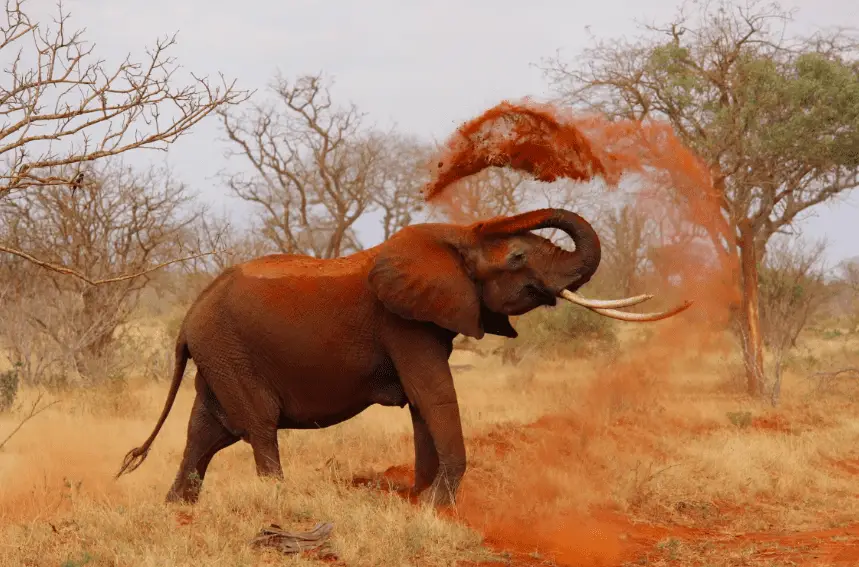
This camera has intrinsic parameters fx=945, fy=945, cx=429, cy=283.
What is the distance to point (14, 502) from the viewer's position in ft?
29.4

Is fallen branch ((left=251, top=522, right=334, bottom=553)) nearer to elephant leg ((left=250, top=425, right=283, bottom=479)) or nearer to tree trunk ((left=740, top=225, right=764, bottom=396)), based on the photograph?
elephant leg ((left=250, top=425, right=283, bottom=479))

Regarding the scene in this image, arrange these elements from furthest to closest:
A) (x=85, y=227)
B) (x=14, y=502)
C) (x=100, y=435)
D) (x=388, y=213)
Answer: (x=388, y=213) < (x=85, y=227) < (x=100, y=435) < (x=14, y=502)

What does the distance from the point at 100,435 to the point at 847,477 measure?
9.31 m

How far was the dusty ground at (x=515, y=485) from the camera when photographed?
684cm

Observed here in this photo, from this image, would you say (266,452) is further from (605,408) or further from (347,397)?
(605,408)

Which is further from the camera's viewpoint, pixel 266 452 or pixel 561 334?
pixel 561 334

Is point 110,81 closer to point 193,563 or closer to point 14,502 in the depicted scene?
point 193,563

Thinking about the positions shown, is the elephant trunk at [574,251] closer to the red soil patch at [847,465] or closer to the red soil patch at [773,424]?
the red soil patch at [847,465]

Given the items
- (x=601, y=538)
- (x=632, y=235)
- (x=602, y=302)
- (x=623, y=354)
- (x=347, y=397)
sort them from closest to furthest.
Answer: (x=601, y=538), (x=602, y=302), (x=347, y=397), (x=632, y=235), (x=623, y=354)

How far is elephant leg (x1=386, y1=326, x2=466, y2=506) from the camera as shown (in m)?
8.12

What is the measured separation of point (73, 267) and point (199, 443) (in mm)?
9678

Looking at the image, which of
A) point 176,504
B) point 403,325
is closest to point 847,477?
point 403,325

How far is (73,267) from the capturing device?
1750 cm

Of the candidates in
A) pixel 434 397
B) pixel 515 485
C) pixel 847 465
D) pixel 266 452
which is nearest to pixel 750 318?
pixel 847 465
